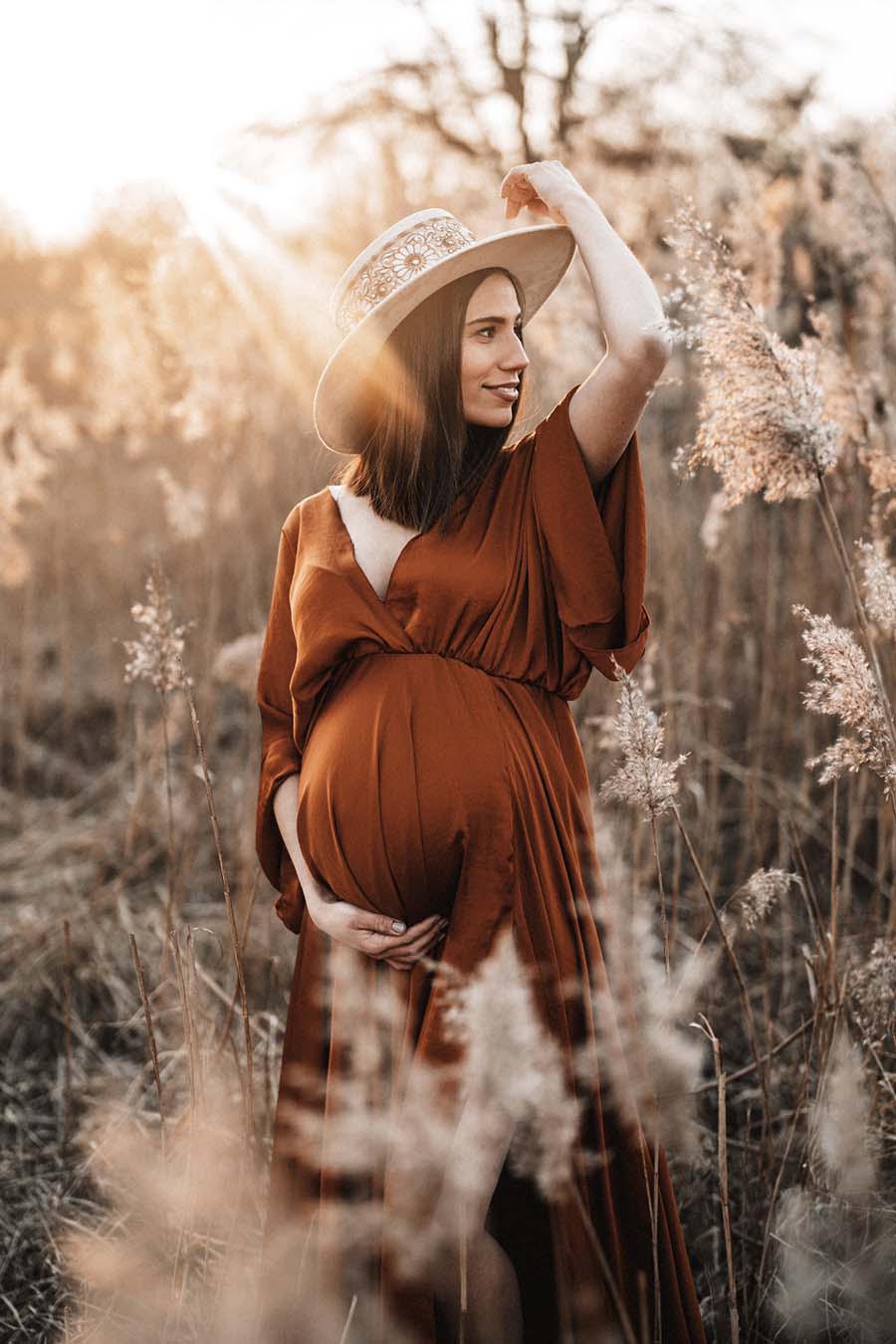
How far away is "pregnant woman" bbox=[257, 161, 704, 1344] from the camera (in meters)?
1.54

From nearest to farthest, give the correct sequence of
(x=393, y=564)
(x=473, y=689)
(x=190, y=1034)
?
(x=190, y=1034), (x=473, y=689), (x=393, y=564)

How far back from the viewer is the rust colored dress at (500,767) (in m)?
1.54

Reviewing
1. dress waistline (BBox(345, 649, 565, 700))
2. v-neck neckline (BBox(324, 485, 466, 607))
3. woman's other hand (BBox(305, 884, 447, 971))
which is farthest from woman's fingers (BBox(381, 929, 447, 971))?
v-neck neckline (BBox(324, 485, 466, 607))

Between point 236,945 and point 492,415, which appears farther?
point 492,415

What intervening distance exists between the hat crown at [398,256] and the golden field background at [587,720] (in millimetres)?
351

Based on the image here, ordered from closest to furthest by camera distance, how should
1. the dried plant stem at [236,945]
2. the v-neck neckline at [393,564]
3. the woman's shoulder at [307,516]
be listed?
the dried plant stem at [236,945] < the v-neck neckline at [393,564] < the woman's shoulder at [307,516]

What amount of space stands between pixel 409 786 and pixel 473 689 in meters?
0.17

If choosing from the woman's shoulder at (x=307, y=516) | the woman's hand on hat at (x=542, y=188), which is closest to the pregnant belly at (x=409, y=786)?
the woman's shoulder at (x=307, y=516)

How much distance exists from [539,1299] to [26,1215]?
1352 millimetres

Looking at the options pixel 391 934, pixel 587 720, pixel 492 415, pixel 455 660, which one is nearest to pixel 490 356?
pixel 492 415

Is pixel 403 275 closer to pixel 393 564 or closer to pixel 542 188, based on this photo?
pixel 542 188

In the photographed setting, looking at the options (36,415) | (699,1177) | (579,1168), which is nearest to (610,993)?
(579,1168)

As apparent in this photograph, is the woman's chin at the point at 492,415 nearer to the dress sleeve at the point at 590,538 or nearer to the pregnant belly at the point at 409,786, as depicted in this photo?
the dress sleeve at the point at 590,538

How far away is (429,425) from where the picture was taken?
1.72 m
